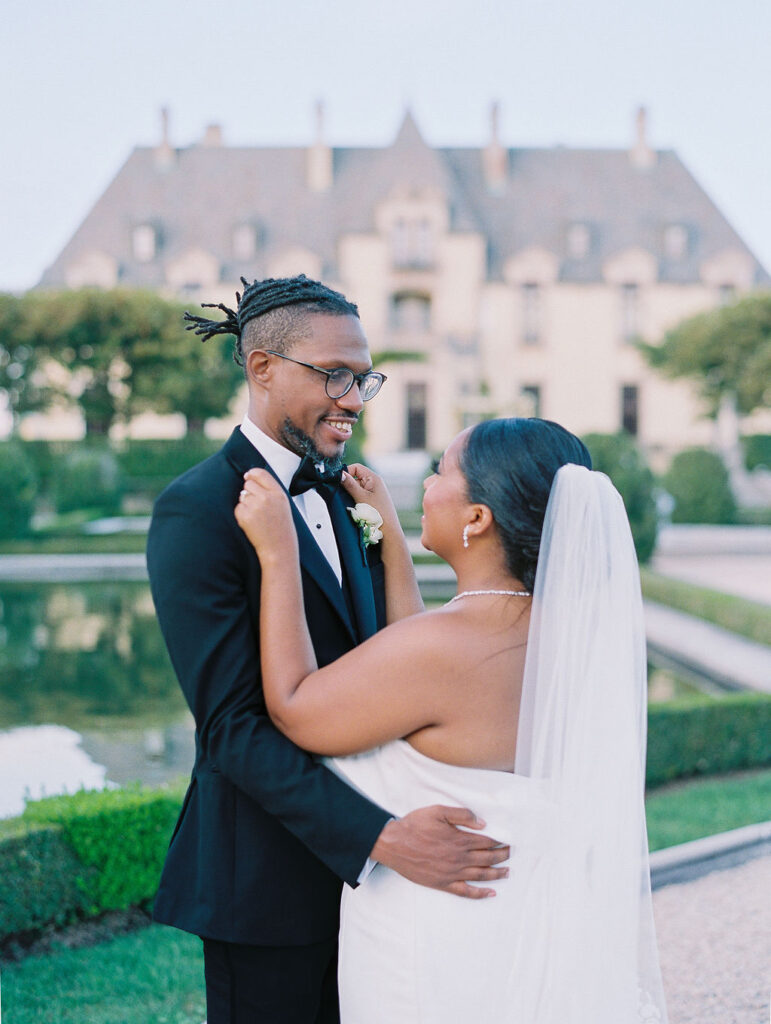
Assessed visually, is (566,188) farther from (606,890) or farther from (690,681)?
(606,890)

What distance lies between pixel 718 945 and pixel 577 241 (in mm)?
33467

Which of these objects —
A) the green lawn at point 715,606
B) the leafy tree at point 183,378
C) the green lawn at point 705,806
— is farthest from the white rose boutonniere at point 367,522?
the leafy tree at point 183,378

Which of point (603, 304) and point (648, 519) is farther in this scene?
point (603, 304)

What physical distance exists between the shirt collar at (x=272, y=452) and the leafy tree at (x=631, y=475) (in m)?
13.0

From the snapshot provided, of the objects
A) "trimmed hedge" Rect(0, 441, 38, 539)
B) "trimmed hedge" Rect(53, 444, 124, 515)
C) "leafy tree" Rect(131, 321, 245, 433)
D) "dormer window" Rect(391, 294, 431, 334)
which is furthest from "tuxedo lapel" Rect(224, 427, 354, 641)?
"dormer window" Rect(391, 294, 431, 334)

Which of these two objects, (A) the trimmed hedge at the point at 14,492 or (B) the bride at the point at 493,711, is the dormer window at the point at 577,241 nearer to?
(A) the trimmed hedge at the point at 14,492

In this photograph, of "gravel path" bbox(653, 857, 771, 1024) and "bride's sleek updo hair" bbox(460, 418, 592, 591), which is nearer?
"bride's sleek updo hair" bbox(460, 418, 592, 591)

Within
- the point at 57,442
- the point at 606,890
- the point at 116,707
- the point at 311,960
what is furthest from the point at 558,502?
the point at 57,442

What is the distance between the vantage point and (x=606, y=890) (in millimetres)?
1981

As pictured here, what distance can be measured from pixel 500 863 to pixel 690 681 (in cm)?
756

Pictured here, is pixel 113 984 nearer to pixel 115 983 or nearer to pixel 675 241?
pixel 115 983

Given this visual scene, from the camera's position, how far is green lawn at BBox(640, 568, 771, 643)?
9.85 metres

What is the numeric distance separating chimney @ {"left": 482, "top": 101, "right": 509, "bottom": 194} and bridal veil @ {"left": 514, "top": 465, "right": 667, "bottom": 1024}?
36.0m

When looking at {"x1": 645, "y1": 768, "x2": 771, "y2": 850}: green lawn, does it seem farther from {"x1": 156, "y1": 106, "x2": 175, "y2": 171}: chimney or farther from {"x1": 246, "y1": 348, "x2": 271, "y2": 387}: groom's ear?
{"x1": 156, "y1": 106, "x2": 175, "y2": 171}: chimney
